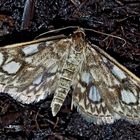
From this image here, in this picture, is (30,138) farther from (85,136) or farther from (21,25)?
(21,25)

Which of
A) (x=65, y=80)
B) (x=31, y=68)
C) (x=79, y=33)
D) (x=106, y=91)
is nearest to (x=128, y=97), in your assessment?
(x=106, y=91)

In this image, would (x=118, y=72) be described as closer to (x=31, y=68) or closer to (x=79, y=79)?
(x=79, y=79)

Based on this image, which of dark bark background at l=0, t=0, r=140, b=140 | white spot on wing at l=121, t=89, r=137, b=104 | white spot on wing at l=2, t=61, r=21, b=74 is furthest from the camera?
dark bark background at l=0, t=0, r=140, b=140

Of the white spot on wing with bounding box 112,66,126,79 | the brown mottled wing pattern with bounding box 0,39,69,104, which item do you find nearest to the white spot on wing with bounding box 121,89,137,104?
the white spot on wing with bounding box 112,66,126,79

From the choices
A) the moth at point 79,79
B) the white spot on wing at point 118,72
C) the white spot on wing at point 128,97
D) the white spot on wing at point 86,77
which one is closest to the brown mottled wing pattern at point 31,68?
the moth at point 79,79

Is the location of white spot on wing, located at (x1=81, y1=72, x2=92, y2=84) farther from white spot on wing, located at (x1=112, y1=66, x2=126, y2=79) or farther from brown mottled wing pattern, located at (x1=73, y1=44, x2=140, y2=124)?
white spot on wing, located at (x1=112, y1=66, x2=126, y2=79)

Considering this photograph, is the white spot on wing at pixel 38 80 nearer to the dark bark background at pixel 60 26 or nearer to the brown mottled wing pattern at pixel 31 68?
the brown mottled wing pattern at pixel 31 68
